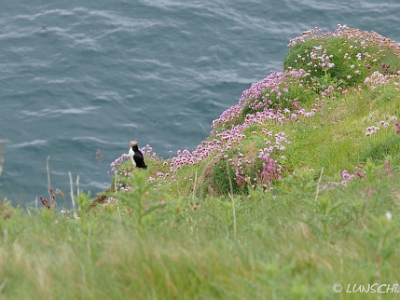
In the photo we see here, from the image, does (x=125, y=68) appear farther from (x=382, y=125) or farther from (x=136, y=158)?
(x=382, y=125)

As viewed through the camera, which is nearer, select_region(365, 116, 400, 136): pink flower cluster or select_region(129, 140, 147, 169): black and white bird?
select_region(365, 116, 400, 136): pink flower cluster

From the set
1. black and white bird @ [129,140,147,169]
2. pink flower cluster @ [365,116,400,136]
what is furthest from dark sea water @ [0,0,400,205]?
pink flower cluster @ [365,116,400,136]

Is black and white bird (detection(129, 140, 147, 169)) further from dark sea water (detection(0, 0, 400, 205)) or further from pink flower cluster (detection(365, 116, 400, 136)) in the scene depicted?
dark sea water (detection(0, 0, 400, 205))

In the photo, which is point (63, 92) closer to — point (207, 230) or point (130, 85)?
point (130, 85)

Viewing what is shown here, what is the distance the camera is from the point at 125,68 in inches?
1088

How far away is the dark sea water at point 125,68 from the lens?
2308 cm

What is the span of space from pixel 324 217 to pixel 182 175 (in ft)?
22.2

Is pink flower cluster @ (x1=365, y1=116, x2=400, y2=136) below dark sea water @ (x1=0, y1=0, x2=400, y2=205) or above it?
above

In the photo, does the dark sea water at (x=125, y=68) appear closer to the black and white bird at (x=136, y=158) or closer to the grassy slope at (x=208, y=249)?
the black and white bird at (x=136, y=158)

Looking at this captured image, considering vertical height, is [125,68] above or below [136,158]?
below

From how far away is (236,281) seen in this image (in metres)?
3.90

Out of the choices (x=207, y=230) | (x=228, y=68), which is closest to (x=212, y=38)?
(x=228, y=68)

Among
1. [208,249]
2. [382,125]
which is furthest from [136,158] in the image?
[208,249]

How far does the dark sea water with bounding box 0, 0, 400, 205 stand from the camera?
75.7ft
